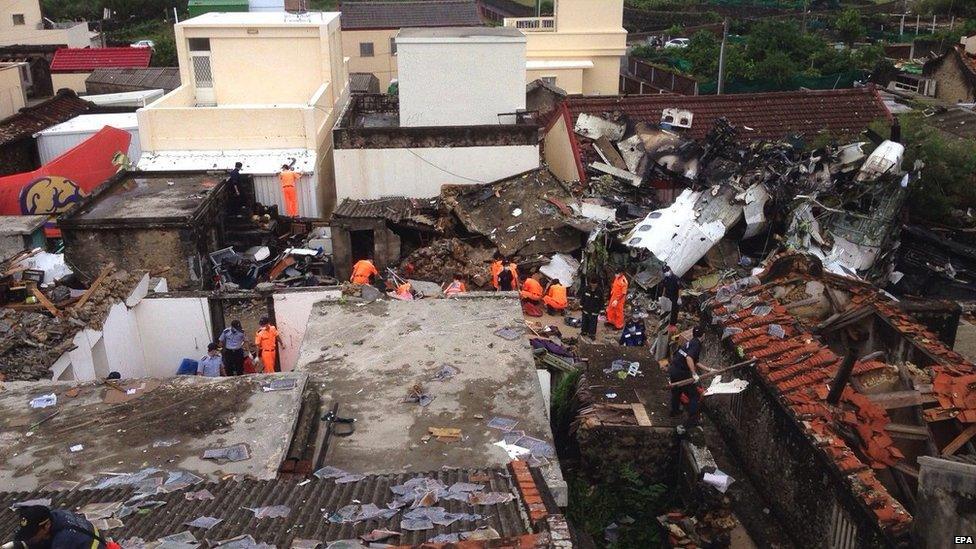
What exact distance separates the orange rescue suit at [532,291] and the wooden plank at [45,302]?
25.4 ft

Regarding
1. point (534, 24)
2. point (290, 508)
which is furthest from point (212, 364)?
point (534, 24)

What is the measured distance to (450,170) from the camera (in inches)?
742

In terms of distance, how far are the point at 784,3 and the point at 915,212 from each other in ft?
128

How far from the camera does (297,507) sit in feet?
20.0

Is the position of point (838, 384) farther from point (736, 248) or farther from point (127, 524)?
point (736, 248)

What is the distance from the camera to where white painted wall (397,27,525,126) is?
19.1 m

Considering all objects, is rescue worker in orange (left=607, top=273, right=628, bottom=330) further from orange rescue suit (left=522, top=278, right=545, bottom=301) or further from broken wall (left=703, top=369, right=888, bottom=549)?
broken wall (left=703, top=369, right=888, bottom=549)

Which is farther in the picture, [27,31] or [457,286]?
[27,31]

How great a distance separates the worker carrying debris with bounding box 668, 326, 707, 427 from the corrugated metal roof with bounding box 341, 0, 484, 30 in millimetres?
30080

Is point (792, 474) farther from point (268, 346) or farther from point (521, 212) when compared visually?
point (521, 212)

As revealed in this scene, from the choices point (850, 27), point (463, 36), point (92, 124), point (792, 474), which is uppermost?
point (463, 36)

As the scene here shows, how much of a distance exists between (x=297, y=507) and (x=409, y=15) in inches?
1407

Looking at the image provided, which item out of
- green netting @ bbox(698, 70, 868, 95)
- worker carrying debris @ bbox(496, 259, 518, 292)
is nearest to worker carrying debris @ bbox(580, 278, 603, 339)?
worker carrying debris @ bbox(496, 259, 518, 292)

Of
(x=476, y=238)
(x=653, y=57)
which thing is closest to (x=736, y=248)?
(x=476, y=238)
